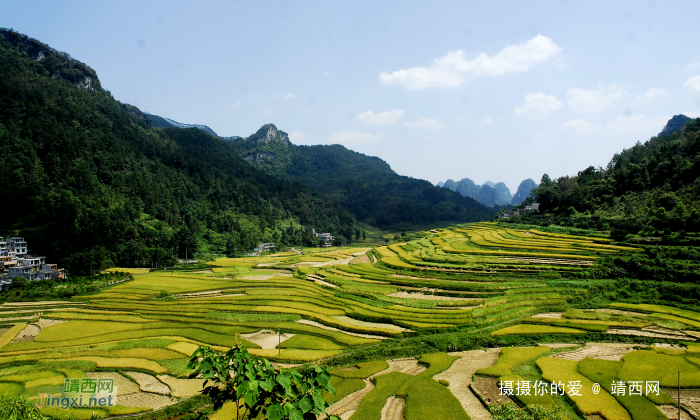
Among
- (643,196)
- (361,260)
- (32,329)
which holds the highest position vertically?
(643,196)

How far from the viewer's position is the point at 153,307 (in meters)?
29.7

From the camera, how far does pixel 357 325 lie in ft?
80.5

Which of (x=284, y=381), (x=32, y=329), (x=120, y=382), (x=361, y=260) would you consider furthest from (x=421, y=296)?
(x=32, y=329)

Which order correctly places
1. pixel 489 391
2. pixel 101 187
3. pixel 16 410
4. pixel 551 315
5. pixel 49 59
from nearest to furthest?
pixel 16 410 → pixel 489 391 → pixel 551 315 → pixel 101 187 → pixel 49 59

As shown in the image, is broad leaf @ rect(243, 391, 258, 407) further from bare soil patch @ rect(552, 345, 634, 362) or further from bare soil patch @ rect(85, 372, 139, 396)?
bare soil patch @ rect(552, 345, 634, 362)

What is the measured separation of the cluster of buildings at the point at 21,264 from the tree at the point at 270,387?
155 ft

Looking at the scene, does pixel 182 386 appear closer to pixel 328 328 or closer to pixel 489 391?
pixel 328 328

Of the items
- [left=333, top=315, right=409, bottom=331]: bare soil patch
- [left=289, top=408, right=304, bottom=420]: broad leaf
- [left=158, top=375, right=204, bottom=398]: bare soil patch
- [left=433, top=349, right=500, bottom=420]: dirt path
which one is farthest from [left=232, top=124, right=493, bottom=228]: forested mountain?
[left=289, top=408, right=304, bottom=420]: broad leaf

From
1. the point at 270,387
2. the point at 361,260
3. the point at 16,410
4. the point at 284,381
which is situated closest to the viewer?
the point at 270,387

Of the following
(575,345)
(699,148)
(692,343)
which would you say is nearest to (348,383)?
(575,345)

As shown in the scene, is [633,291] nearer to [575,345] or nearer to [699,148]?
[575,345]

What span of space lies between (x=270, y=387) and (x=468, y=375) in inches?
531

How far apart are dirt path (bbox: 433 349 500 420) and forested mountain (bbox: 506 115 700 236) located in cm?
3009

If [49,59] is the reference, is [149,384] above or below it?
below
